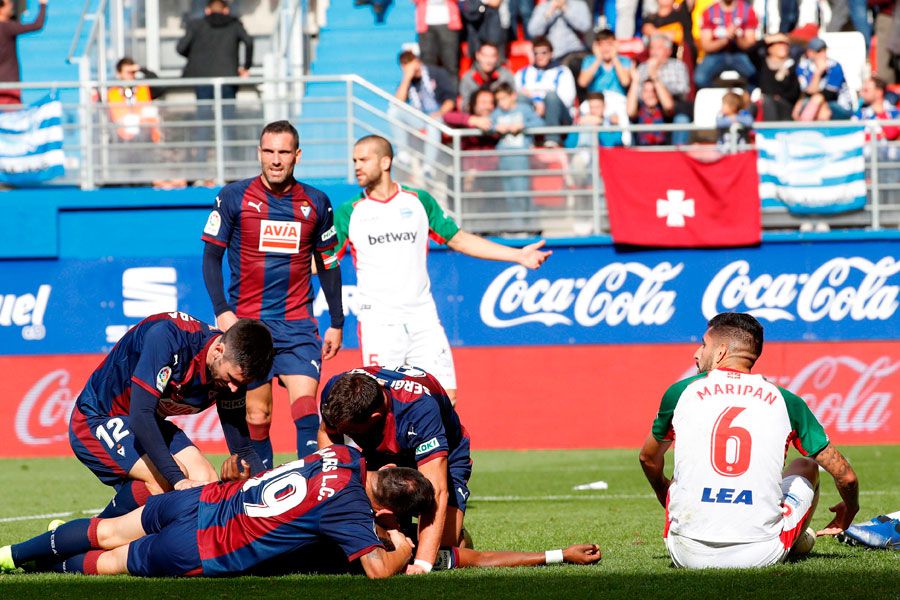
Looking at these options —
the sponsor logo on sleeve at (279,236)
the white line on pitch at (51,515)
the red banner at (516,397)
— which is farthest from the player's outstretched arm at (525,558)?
the red banner at (516,397)

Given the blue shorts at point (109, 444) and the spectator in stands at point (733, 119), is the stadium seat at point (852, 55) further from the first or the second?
the blue shorts at point (109, 444)

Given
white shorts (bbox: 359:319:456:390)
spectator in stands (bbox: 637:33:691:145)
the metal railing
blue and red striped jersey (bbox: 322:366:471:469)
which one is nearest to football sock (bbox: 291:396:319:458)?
white shorts (bbox: 359:319:456:390)

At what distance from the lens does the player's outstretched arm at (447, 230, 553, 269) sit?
920cm

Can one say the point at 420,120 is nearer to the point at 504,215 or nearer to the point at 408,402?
the point at 504,215

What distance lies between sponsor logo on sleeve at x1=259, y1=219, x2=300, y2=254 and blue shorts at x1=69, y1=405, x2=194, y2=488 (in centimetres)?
199

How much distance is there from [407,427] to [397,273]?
3.58 m

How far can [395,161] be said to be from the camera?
16.5 meters

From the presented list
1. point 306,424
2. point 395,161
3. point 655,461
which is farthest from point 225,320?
point 395,161

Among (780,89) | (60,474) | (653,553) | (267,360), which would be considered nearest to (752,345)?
(653,553)

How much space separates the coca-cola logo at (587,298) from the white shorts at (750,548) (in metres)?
9.23

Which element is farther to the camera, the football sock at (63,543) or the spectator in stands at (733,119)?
the spectator in stands at (733,119)

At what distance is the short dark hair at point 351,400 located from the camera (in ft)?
21.0

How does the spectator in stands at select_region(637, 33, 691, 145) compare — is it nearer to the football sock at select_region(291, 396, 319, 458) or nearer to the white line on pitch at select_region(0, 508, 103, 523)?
the football sock at select_region(291, 396, 319, 458)

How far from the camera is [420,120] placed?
1692cm
